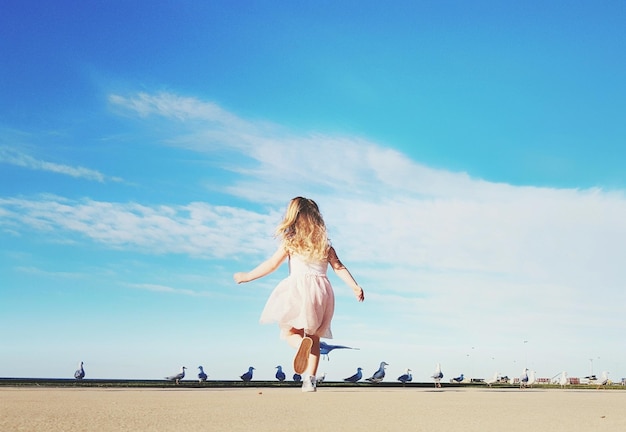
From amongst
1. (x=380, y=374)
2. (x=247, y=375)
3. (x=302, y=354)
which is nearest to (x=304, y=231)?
(x=302, y=354)

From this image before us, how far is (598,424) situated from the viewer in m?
6.24

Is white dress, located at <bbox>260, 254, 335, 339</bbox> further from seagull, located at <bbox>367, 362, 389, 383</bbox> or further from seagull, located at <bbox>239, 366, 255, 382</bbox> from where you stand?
seagull, located at <bbox>239, 366, 255, 382</bbox>

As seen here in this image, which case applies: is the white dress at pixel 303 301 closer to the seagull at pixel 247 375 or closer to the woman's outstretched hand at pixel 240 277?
the woman's outstretched hand at pixel 240 277

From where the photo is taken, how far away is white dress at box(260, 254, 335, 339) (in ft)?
33.4

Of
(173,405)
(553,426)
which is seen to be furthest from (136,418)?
(553,426)

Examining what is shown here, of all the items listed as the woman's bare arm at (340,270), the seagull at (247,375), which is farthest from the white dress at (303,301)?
the seagull at (247,375)

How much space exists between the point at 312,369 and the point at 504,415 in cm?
375

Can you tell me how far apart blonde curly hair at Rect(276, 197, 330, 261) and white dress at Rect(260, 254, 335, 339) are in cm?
16

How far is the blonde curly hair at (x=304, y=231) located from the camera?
10.5m

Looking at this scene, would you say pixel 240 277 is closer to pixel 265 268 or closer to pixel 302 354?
pixel 265 268

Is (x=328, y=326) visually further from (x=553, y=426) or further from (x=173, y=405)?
(x=553, y=426)

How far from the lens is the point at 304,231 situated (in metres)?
10.6

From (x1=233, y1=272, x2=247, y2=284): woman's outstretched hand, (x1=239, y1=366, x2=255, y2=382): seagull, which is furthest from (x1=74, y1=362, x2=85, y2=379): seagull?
(x1=233, y1=272, x2=247, y2=284): woman's outstretched hand

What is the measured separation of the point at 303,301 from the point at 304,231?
3.68ft
